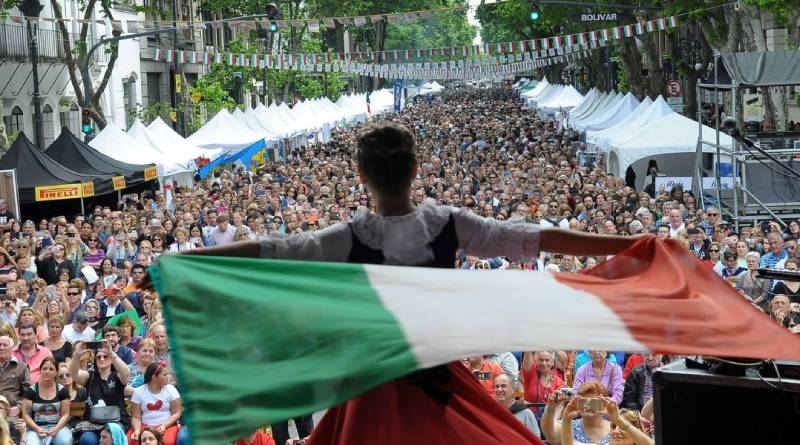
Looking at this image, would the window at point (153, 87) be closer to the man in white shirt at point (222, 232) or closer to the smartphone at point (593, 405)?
the man in white shirt at point (222, 232)

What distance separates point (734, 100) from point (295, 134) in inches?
1024

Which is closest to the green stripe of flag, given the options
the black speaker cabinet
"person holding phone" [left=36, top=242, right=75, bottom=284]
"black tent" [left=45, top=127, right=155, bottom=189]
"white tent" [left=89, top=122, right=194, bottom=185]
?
the black speaker cabinet

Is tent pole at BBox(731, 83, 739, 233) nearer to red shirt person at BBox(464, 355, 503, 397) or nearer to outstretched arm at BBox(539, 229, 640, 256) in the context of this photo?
red shirt person at BBox(464, 355, 503, 397)

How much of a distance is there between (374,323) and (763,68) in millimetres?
16842

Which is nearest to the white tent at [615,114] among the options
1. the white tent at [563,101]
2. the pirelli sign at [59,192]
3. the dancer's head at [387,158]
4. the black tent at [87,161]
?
the black tent at [87,161]

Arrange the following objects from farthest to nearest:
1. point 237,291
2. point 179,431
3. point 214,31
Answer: point 214,31 < point 179,431 < point 237,291

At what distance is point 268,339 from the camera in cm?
297

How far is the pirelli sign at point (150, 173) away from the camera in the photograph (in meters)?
25.6

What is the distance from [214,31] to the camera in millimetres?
69062

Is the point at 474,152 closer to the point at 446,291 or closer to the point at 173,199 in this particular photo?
the point at 173,199

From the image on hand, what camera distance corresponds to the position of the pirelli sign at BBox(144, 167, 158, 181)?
25.6m

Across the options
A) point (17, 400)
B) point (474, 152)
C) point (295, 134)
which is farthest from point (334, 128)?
point (17, 400)

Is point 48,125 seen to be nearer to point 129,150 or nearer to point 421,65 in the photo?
point 129,150

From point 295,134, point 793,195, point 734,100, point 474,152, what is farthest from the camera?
point 295,134
